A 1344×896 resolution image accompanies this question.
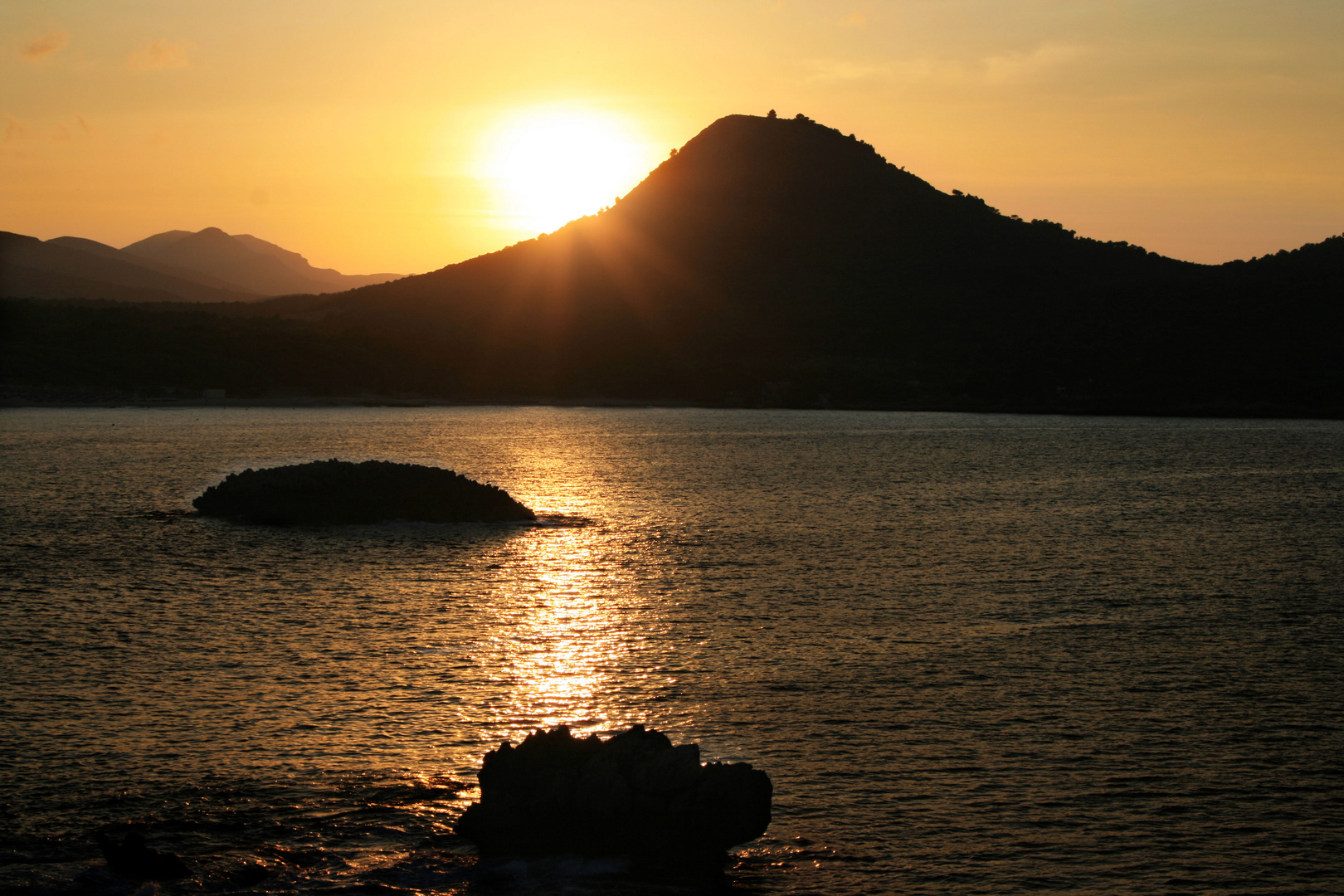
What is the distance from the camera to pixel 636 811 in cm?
1254

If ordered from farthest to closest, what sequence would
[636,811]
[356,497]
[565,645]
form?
[356,497], [565,645], [636,811]

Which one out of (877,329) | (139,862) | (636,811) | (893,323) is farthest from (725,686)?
(893,323)

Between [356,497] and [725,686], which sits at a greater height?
[356,497]

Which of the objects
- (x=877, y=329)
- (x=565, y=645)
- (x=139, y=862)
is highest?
(x=877, y=329)

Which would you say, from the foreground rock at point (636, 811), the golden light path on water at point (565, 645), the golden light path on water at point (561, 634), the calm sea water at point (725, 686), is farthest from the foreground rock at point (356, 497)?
the foreground rock at point (636, 811)

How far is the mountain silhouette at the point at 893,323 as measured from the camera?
15475cm

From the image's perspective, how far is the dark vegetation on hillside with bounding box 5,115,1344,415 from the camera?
15288 cm

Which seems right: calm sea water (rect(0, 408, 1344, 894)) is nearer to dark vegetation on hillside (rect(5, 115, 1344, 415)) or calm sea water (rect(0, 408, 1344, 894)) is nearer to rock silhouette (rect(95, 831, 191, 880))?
rock silhouette (rect(95, 831, 191, 880))

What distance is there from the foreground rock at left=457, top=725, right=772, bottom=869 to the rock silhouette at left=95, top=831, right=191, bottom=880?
320 cm

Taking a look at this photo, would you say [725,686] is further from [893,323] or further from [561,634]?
[893,323]

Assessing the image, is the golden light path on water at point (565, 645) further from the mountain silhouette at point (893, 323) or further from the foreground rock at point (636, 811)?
the mountain silhouette at point (893, 323)

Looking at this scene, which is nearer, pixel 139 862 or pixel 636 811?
pixel 139 862

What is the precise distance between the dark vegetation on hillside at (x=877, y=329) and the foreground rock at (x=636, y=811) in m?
148

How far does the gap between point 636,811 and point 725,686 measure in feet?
23.4
